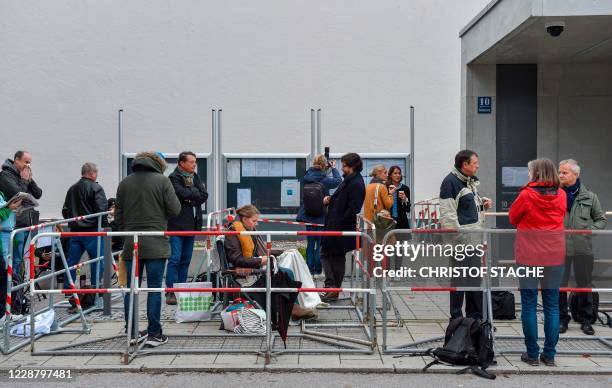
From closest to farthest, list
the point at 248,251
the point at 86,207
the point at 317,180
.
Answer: the point at 248,251 → the point at 86,207 → the point at 317,180

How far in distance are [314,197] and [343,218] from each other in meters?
1.61

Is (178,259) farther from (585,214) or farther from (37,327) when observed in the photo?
(585,214)

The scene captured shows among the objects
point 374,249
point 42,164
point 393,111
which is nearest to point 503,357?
point 374,249

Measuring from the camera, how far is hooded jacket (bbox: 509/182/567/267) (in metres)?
6.00

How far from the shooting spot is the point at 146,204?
648 cm

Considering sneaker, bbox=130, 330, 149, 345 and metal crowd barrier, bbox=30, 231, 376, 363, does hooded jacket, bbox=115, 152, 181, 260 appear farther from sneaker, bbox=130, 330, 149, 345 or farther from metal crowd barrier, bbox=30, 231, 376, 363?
sneaker, bbox=130, 330, 149, 345

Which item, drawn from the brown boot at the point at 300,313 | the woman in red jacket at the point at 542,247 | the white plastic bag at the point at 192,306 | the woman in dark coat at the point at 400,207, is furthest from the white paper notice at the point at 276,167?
the woman in red jacket at the point at 542,247

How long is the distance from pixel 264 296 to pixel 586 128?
269 inches

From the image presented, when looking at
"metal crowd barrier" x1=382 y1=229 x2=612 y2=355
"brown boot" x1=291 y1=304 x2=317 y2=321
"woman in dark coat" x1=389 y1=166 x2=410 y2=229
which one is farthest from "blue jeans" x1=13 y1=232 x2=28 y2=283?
"woman in dark coat" x1=389 y1=166 x2=410 y2=229

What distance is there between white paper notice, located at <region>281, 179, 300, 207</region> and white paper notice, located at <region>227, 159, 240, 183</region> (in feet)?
2.50

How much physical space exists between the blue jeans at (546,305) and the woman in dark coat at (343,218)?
2606mm

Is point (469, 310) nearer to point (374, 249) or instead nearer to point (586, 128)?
point (374, 249)

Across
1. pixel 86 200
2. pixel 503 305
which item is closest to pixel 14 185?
pixel 86 200

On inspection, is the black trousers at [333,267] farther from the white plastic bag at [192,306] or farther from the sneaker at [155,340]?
the sneaker at [155,340]
